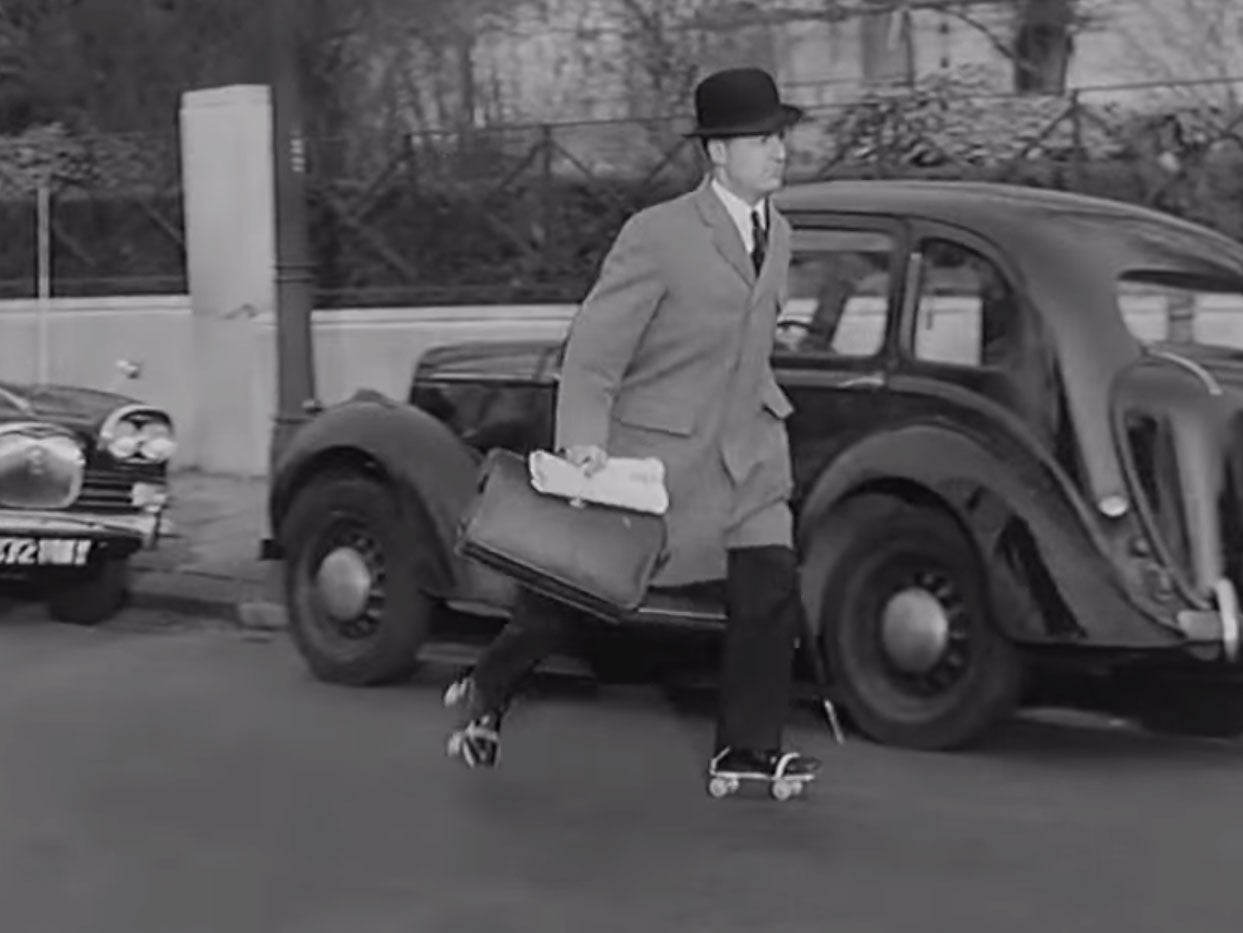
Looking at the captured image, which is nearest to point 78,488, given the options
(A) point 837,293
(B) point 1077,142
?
(A) point 837,293

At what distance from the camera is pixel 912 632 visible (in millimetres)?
8203

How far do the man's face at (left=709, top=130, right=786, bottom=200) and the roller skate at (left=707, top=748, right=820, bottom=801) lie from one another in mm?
1546

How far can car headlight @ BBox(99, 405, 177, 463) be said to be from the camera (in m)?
11.2

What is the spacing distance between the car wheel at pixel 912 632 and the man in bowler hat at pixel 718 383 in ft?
2.59

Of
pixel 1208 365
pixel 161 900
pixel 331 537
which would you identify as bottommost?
pixel 161 900

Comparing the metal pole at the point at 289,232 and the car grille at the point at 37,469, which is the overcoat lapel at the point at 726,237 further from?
the car grille at the point at 37,469

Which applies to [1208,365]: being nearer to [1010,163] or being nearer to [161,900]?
[161,900]

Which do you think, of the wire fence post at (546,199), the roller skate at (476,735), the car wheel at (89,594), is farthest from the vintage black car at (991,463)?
the wire fence post at (546,199)

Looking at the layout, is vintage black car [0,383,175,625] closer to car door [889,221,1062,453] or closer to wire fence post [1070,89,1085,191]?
car door [889,221,1062,453]

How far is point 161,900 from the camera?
6.67 meters

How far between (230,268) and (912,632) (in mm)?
8476

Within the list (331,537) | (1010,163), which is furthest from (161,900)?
(1010,163)

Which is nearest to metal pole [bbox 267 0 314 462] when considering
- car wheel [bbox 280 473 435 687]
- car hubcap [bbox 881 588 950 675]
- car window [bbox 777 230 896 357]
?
car wheel [bbox 280 473 435 687]

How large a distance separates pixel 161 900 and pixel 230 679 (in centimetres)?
337
